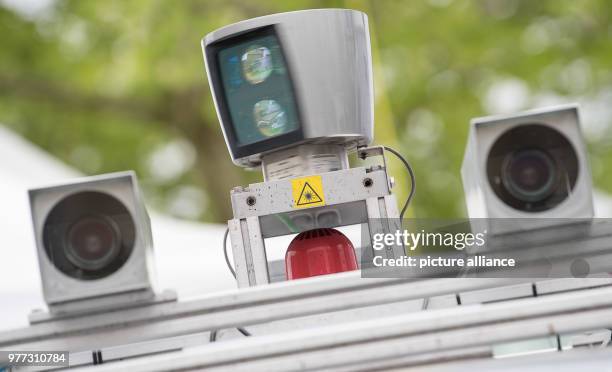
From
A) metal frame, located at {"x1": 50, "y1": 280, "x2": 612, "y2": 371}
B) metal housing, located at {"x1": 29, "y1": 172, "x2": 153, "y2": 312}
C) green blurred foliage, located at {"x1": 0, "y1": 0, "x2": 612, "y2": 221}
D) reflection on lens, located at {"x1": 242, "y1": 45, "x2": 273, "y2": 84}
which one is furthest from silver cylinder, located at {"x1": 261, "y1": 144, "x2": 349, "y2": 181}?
green blurred foliage, located at {"x1": 0, "y1": 0, "x2": 612, "y2": 221}

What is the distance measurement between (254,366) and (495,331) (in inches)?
14.0

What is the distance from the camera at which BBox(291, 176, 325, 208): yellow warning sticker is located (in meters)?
1.79

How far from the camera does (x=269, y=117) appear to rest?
6.08ft

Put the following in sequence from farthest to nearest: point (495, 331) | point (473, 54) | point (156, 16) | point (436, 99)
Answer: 1. point (436, 99)
2. point (473, 54)
3. point (156, 16)
4. point (495, 331)

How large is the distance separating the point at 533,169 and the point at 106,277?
0.75m

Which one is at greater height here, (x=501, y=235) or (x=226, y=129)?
(x=226, y=129)

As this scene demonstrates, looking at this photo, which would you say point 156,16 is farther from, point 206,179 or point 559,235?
point 559,235

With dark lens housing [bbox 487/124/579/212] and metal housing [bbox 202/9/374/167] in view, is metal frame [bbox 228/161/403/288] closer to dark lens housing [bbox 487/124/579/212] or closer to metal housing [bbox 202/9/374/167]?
metal housing [bbox 202/9/374/167]

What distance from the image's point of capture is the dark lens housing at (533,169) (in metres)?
1.58

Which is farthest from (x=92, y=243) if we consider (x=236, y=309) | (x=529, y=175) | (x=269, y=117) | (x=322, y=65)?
(x=529, y=175)

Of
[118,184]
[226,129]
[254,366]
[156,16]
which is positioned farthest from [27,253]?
[156,16]

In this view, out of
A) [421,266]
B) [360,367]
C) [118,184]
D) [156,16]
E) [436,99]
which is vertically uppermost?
[156,16]

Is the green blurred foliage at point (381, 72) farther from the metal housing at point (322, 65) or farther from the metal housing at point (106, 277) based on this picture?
the metal housing at point (106, 277)

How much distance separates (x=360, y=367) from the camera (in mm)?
1382
